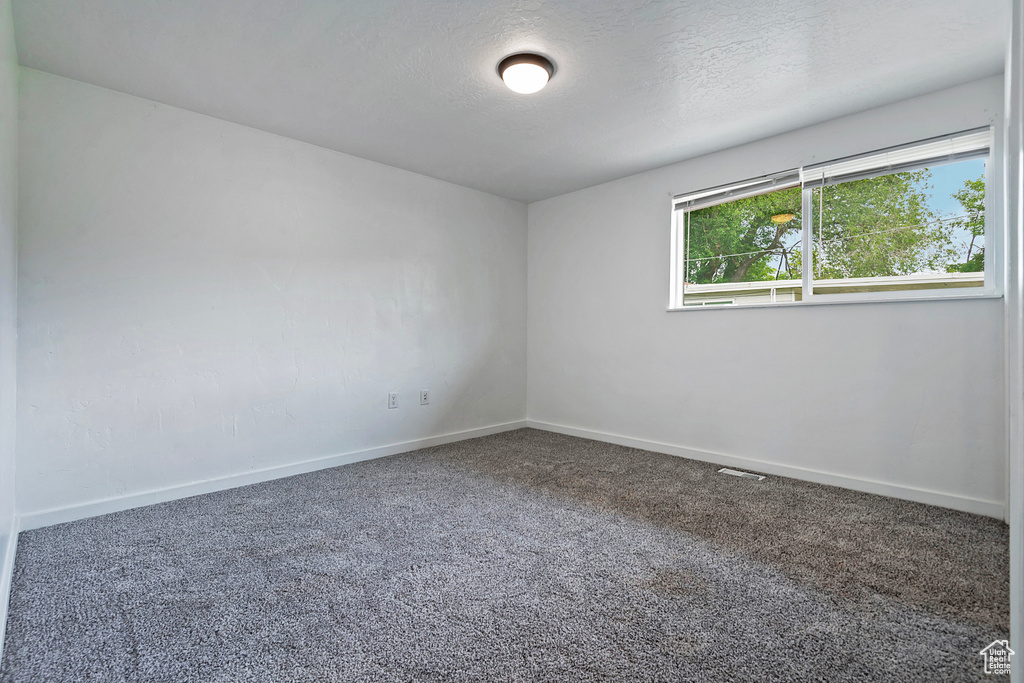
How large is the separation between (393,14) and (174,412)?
2437 millimetres

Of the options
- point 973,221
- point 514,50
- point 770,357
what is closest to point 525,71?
point 514,50

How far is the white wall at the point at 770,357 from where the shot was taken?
99.3 inches

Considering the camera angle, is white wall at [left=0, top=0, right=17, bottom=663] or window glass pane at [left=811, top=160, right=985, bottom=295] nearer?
white wall at [left=0, top=0, right=17, bottom=663]

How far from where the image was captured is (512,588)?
1.75 m

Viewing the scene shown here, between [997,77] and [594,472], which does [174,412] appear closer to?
[594,472]

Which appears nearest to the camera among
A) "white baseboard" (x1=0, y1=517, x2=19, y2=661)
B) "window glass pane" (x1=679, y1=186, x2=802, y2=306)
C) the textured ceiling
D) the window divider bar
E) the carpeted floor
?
the carpeted floor

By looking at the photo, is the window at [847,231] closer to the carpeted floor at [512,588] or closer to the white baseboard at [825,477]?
the white baseboard at [825,477]

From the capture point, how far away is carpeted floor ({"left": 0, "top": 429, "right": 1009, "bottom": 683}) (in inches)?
53.6

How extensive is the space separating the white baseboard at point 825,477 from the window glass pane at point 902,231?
116 cm

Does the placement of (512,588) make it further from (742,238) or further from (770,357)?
(742,238)

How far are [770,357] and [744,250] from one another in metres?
0.83

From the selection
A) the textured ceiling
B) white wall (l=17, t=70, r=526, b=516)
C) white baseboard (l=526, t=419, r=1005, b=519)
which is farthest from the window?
white wall (l=17, t=70, r=526, b=516)

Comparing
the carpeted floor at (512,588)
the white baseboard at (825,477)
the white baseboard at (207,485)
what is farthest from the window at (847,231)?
the white baseboard at (207,485)

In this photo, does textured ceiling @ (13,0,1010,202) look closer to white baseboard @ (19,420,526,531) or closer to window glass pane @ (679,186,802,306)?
window glass pane @ (679,186,802,306)
